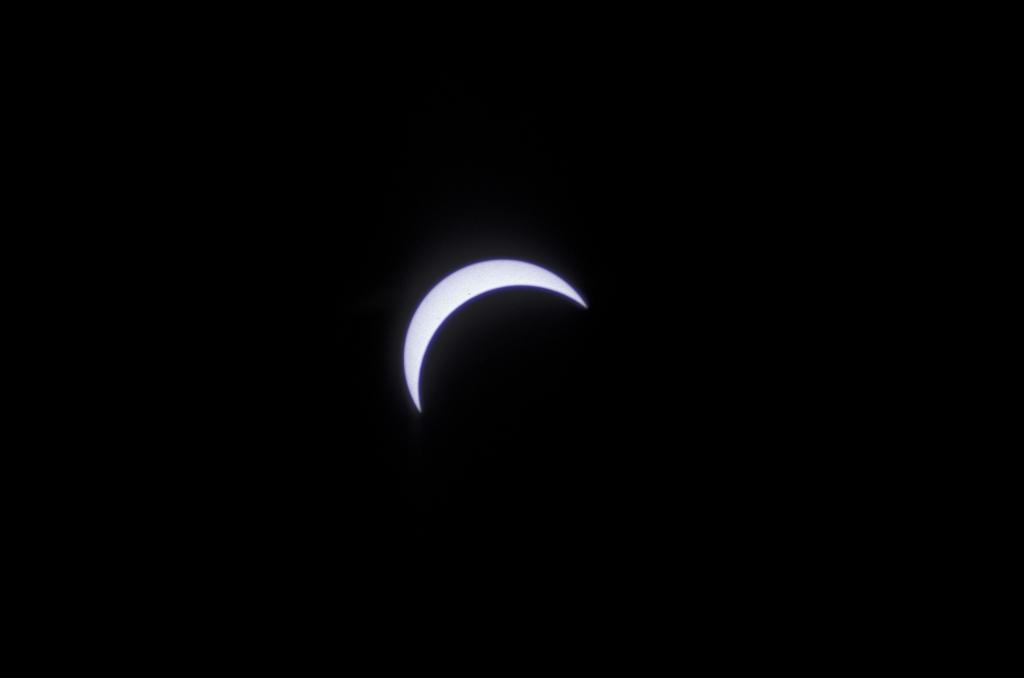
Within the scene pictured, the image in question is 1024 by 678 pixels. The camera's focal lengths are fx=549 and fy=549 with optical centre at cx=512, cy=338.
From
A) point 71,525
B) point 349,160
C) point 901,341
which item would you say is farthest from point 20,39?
point 901,341

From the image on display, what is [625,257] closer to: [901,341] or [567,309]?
[567,309]

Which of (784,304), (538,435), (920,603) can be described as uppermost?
(784,304)

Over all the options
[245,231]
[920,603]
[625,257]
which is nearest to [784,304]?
[625,257]

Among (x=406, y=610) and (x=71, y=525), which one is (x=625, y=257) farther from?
(x=71, y=525)

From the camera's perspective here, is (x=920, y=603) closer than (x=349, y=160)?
Yes

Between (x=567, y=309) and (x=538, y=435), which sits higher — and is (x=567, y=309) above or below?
above

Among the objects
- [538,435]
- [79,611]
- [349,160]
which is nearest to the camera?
[538,435]

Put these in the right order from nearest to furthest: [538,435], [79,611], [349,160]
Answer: [538,435]
[79,611]
[349,160]
